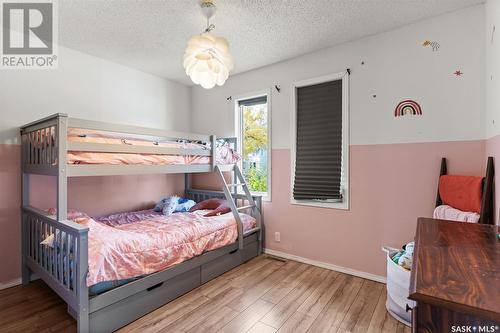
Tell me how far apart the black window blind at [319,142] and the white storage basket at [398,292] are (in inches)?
37.6

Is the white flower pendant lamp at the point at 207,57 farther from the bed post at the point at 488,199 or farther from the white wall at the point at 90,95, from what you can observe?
the bed post at the point at 488,199

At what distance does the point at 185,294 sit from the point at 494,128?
2770 mm

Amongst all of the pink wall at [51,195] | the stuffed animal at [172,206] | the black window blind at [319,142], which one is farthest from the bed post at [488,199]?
the pink wall at [51,195]

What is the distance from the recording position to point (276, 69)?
313 centimetres

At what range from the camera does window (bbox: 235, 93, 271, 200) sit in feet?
10.7

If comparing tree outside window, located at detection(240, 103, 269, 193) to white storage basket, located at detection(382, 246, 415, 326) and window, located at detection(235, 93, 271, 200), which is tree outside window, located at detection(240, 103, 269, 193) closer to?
window, located at detection(235, 93, 271, 200)

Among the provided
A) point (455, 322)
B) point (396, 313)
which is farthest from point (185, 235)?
point (455, 322)

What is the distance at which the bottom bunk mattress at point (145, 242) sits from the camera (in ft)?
5.61

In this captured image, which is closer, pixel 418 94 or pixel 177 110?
pixel 418 94

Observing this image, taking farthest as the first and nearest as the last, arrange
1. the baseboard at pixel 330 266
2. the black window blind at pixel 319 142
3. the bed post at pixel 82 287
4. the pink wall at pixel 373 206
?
the black window blind at pixel 319 142, the baseboard at pixel 330 266, the pink wall at pixel 373 206, the bed post at pixel 82 287

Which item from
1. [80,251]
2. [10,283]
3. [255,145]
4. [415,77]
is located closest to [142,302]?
[80,251]

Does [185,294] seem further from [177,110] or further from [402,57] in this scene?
[402,57]

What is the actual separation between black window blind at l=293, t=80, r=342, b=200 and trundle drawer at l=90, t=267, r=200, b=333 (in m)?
1.51

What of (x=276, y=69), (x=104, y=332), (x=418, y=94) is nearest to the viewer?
(x=104, y=332)
